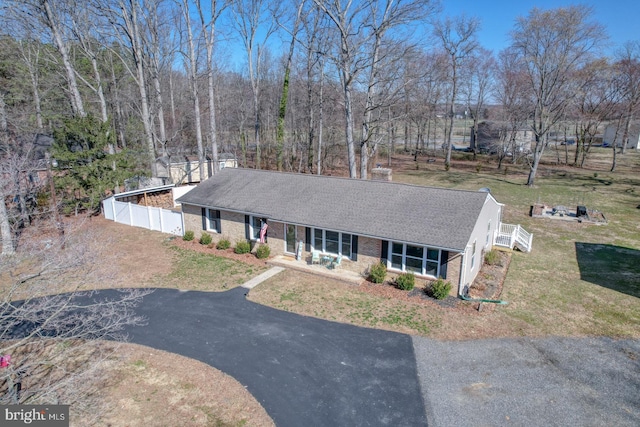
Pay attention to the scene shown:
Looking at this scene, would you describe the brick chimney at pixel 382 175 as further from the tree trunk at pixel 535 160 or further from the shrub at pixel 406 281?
the tree trunk at pixel 535 160

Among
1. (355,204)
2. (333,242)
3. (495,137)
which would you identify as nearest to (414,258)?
(333,242)

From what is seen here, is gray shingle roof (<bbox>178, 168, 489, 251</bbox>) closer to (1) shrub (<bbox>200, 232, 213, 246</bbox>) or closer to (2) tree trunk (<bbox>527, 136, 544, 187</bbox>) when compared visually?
(1) shrub (<bbox>200, 232, 213, 246</bbox>)

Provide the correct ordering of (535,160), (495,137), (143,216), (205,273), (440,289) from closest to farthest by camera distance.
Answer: (440,289) → (205,273) → (143,216) → (535,160) → (495,137)

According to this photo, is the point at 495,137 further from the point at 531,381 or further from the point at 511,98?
the point at 531,381

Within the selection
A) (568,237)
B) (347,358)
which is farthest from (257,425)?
(568,237)

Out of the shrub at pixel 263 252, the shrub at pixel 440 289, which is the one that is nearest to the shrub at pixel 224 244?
the shrub at pixel 263 252

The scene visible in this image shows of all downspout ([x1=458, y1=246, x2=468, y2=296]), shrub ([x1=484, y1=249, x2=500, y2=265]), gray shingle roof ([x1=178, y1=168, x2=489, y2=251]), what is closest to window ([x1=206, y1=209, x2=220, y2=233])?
gray shingle roof ([x1=178, y1=168, x2=489, y2=251])

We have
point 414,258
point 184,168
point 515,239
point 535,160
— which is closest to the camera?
point 414,258
